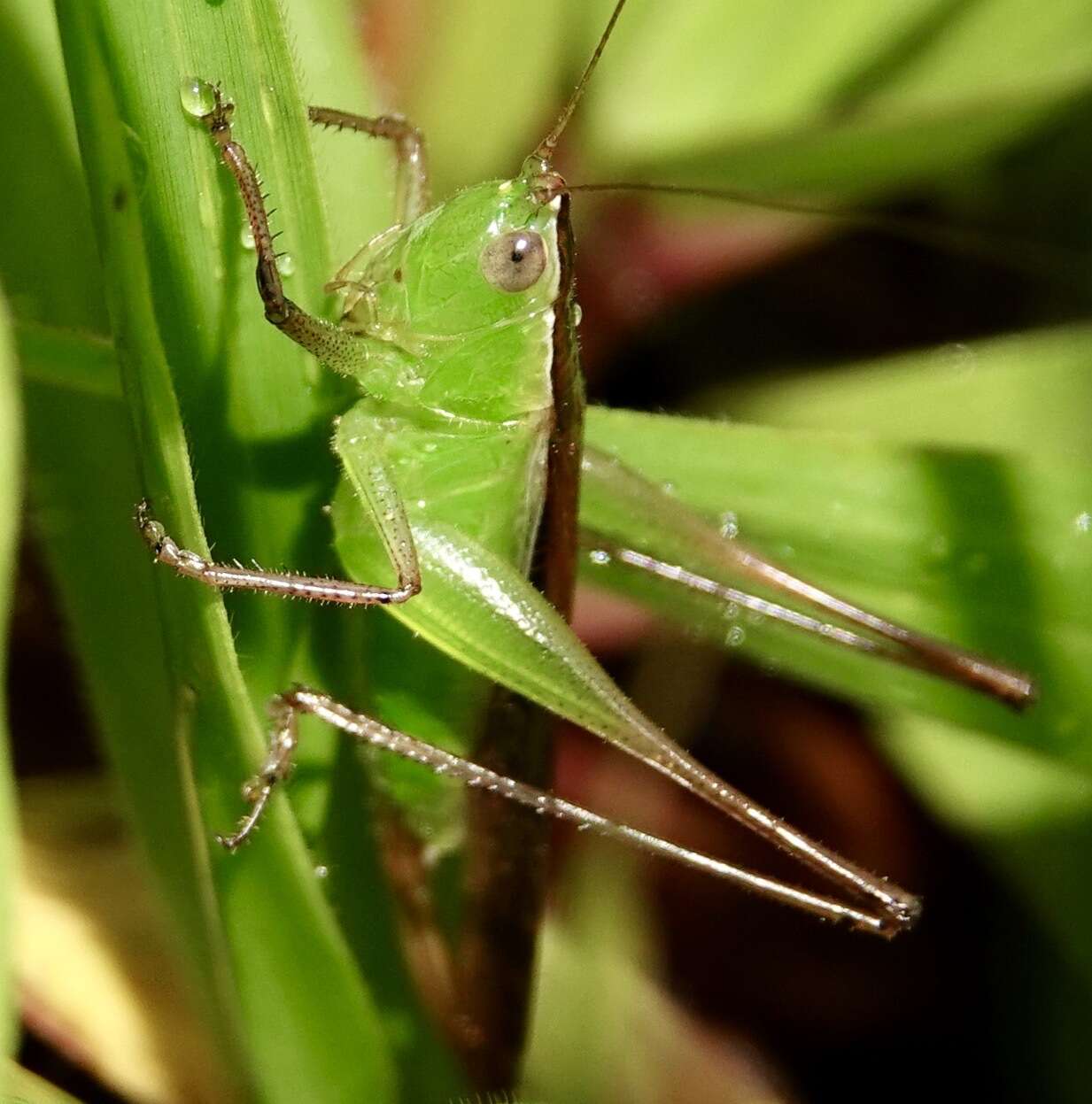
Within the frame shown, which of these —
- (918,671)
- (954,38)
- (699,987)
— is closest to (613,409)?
(918,671)

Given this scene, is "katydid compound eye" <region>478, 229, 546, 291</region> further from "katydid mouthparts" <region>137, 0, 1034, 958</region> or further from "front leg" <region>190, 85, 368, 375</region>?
"front leg" <region>190, 85, 368, 375</region>

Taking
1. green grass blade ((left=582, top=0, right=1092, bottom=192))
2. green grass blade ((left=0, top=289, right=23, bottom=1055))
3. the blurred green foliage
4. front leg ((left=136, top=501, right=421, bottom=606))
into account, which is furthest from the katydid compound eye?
green grass blade ((left=582, top=0, right=1092, bottom=192))

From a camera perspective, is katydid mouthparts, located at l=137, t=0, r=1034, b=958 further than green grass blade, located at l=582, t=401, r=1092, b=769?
No

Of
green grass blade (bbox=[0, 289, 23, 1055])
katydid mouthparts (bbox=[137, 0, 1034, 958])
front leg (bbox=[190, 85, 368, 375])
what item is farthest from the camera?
katydid mouthparts (bbox=[137, 0, 1034, 958])

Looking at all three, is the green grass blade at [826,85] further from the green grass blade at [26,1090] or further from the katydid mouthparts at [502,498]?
the green grass blade at [26,1090]

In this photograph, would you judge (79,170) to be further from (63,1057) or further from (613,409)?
(63,1057)

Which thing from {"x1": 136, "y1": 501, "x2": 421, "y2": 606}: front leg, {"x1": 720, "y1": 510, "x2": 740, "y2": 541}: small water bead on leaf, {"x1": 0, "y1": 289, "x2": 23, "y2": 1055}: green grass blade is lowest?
{"x1": 0, "y1": 289, "x2": 23, "y2": 1055}: green grass blade

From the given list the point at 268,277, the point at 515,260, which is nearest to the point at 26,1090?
the point at 268,277

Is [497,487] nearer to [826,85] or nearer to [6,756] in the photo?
[6,756]

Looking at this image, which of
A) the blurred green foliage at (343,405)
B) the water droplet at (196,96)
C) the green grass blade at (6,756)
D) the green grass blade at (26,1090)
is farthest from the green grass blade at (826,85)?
the green grass blade at (26,1090)
